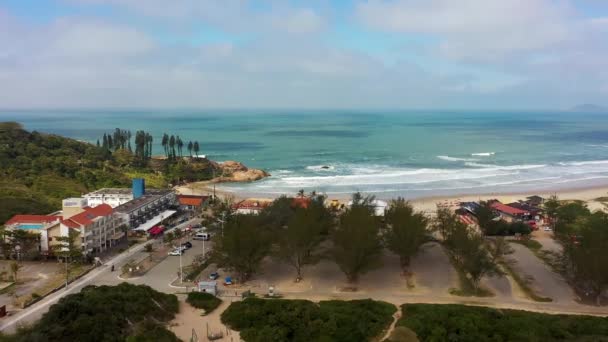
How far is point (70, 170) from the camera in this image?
64.3 metres

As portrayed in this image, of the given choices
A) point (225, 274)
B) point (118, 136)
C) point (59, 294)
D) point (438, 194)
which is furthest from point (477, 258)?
point (118, 136)

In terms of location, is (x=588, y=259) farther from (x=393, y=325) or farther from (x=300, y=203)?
(x=300, y=203)

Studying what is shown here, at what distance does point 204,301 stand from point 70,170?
4806cm

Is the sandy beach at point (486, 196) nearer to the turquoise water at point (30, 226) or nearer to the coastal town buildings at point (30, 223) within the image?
the coastal town buildings at point (30, 223)

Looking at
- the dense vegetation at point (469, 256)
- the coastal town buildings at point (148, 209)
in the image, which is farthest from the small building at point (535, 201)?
the coastal town buildings at point (148, 209)

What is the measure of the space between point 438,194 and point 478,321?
39.2 metres

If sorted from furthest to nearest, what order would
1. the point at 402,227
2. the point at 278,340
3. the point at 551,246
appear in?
the point at 551,246
the point at 402,227
the point at 278,340

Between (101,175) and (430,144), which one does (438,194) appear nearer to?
(101,175)

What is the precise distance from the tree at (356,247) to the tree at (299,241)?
1804 mm

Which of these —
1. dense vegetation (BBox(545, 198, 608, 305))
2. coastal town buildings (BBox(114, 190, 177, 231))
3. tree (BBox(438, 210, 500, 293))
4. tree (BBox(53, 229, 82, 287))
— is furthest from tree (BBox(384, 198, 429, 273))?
coastal town buildings (BBox(114, 190, 177, 231))

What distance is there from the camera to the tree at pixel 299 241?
96.2 feet

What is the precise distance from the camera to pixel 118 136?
302 feet

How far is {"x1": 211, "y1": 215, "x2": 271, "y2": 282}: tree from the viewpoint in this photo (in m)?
28.5

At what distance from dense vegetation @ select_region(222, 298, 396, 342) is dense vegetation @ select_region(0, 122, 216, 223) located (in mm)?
28990
